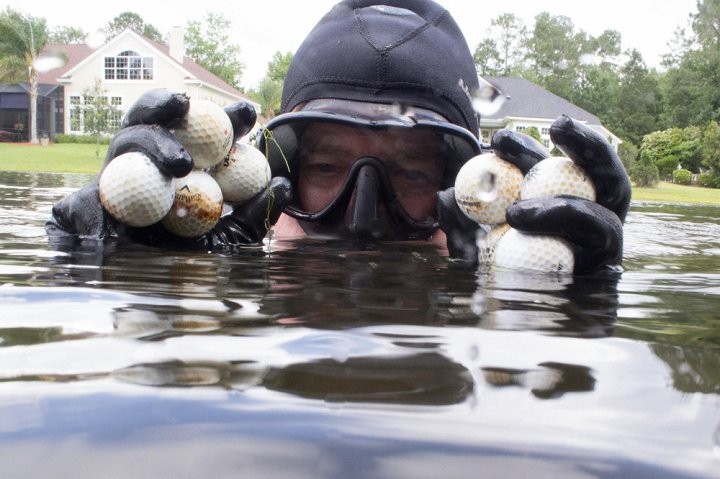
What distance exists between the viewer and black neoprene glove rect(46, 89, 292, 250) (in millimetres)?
2135

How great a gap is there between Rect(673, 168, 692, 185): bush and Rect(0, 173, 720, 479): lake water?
3461 cm

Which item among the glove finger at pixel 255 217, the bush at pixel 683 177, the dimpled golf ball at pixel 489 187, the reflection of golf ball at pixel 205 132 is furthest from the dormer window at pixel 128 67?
the dimpled golf ball at pixel 489 187

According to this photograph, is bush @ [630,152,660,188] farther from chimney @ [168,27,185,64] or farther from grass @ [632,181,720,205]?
chimney @ [168,27,185,64]

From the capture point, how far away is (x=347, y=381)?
2.58 feet

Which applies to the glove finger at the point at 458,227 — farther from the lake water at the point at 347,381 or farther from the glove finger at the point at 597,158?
the lake water at the point at 347,381

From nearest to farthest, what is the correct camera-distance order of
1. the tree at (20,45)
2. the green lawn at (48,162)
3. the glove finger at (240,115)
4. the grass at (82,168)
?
the glove finger at (240,115)
the grass at (82,168)
the green lawn at (48,162)
the tree at (20,45)

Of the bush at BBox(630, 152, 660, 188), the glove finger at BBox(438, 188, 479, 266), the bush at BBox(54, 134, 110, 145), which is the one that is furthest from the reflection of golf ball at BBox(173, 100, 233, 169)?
the bush at BBox(54, 134, 110, 145)

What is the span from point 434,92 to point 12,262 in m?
1.98

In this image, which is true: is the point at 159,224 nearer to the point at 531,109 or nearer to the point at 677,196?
the point at 677,196

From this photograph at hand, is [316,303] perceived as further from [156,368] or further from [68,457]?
[68,457]

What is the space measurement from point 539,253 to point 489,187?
0.89 feet

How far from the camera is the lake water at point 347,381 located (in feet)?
1.96

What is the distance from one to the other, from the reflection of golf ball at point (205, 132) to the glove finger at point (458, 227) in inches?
30.3

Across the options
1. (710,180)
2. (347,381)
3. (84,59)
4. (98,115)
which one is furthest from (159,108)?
(84,59)
